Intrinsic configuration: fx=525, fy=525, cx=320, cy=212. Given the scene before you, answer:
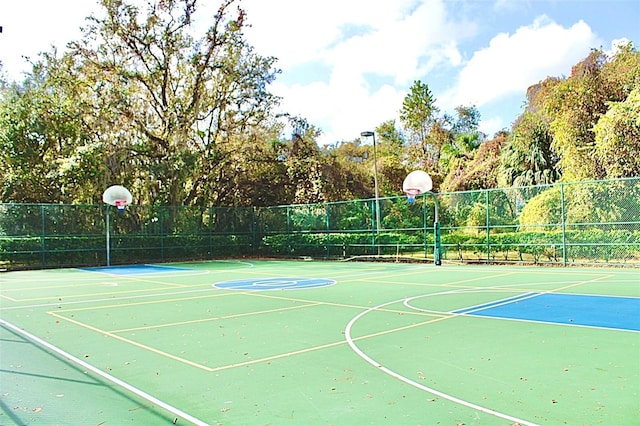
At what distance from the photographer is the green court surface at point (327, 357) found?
3.54 m

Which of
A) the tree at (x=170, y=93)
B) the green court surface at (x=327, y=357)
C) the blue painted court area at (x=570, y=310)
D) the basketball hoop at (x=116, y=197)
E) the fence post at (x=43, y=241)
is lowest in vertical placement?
the blue painted court area at (x=570, y=310)

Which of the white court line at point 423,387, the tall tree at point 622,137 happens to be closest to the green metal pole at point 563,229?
the tall tree at point 622,137

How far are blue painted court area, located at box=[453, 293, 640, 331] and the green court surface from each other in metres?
0.04

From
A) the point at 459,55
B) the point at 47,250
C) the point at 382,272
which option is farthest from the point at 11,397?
the point at 459,55

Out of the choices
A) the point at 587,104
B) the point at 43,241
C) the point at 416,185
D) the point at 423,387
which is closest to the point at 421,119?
the point at 587,104

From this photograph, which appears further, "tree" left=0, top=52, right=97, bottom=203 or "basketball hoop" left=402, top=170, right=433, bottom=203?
"tree" left=0, top=52, right=97, bottom=203

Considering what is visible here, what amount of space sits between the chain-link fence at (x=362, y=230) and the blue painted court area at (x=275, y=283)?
5.26 metres

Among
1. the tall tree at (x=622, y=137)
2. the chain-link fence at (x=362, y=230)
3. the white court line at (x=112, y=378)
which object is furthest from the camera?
the tall tree at (x=622, y=137)

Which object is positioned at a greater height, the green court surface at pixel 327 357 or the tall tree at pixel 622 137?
the tall tree at pixel 622 137

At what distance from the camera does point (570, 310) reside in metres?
7.26

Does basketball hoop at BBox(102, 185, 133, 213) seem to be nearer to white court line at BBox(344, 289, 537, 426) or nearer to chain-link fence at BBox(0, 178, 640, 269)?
chain-link fence at BBox(0, 178, 640, 269)

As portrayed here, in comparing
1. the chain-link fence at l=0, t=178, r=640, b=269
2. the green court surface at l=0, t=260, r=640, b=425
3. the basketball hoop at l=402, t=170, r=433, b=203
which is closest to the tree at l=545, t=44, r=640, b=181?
the chain-link fence at l=0, t=178, r=640, b=269

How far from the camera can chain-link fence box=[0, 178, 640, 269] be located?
1404 centimetres

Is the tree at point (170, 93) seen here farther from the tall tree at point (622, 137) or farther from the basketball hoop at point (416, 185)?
the tall tree at point (622, 137)
